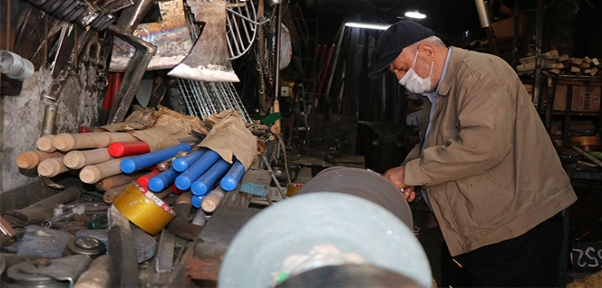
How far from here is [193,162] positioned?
296 cm

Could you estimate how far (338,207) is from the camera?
1262 millimetres

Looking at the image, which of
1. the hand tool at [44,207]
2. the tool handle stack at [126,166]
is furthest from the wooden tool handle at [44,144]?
the hand tool at [44,207]

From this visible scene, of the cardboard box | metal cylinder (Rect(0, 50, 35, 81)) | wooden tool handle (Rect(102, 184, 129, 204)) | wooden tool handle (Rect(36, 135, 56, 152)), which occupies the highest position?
metal cylinder (Rect(0, 50, 35, 81))

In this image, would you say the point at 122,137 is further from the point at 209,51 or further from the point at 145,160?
the point at 209,51

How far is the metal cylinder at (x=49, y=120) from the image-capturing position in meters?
3.05

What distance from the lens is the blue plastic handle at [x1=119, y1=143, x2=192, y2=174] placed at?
2771 millimetres

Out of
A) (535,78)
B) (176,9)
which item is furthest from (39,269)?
(535,78)

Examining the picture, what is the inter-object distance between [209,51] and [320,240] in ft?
10.6

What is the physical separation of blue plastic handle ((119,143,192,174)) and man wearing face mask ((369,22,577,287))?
132 centimetres

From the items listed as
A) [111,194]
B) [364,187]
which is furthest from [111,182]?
[364,187]

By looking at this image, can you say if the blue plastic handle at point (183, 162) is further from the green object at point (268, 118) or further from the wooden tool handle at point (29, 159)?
the green object at point (268, 118)

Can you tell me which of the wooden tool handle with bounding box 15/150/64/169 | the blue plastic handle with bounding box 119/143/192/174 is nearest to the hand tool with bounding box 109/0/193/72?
the blue plastic handle with bounding box 119/143/192/174

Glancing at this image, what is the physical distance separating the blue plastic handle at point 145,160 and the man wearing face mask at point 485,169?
1.32m

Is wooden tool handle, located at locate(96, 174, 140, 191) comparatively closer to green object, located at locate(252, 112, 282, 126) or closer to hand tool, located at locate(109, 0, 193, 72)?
hand tool, located at locate(109, 0, 193, 72)
